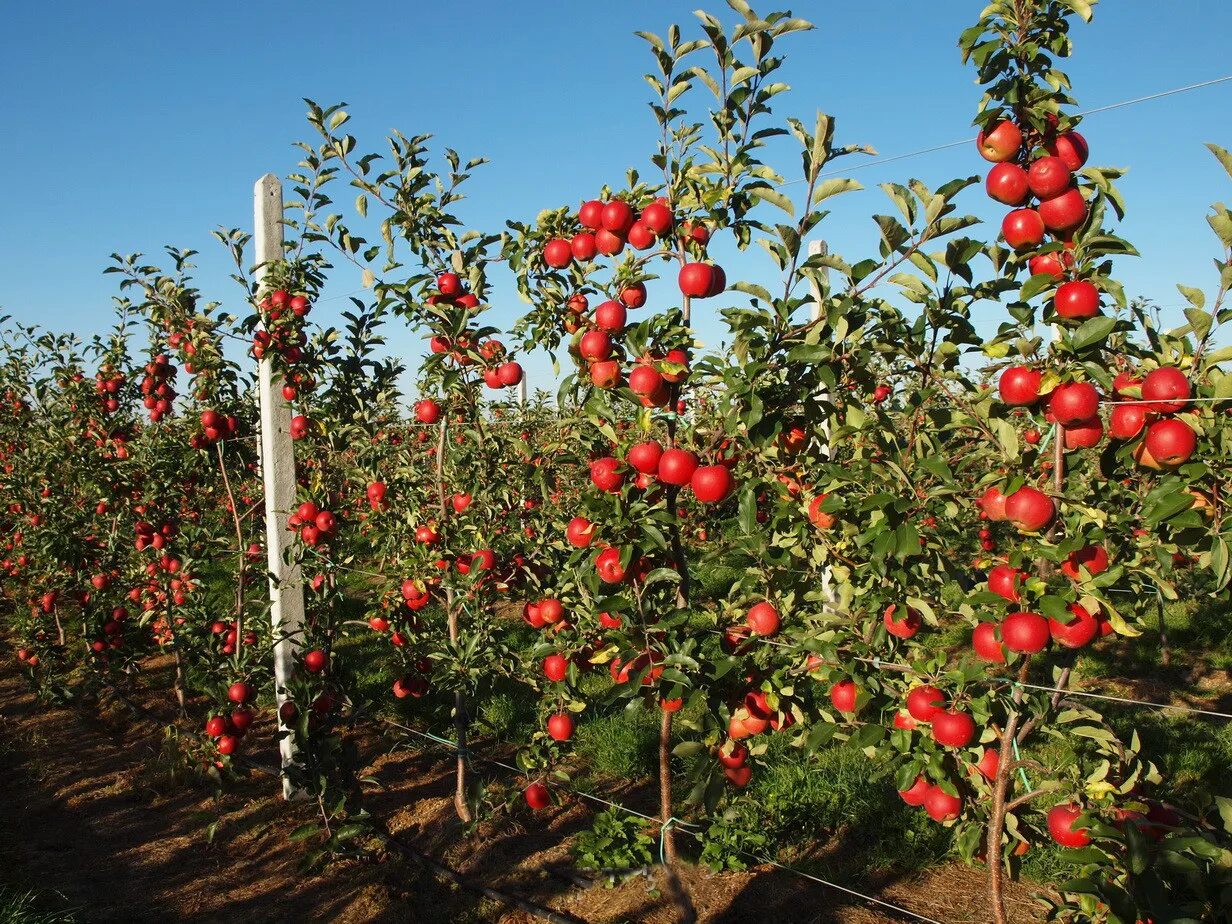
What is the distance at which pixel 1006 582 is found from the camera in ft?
6.17

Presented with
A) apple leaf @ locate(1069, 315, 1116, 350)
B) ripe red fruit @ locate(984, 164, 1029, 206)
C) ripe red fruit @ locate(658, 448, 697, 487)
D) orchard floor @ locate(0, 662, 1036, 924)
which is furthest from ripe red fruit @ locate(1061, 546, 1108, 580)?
orchard floor @ locate(0, 662, 1036, 924)

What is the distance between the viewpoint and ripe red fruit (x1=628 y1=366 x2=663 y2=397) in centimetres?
219

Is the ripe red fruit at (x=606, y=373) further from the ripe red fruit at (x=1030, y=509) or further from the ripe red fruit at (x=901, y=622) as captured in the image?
the ripe red fruit at (x=1030, y=509)

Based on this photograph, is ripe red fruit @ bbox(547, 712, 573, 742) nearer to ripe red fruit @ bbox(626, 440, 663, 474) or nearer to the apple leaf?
ripe red fruit @ bbox(626, 440, 663, 474)

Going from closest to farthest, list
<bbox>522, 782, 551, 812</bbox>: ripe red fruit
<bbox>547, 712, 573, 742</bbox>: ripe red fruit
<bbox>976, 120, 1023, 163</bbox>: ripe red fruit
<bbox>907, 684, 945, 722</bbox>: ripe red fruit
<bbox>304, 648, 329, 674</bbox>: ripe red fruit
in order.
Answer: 1. <bbox>976, 120, 1023, 163</bbox>: ripe red fruit
2. <bbox>907, 684, 945, 722</bbox>: ripe red fruit
3. <bbox>547, 712, 573, 742</bbox>: ripe red fruit
4. <bbox>522, 782, 551, 812</bbox>: ripe red fruit
5. <bbox>304, 648, 329, 674</bbox>: ripe red fruit

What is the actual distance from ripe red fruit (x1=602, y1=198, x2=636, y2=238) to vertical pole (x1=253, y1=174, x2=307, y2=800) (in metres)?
2.31

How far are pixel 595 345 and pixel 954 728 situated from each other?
52.9 inches

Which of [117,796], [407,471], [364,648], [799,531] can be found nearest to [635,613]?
[799,531]

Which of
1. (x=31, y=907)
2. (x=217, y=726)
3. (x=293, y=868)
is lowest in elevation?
(x=293, y=868)

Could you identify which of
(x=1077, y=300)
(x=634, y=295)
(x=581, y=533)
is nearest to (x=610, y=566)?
(x=581, y=533)

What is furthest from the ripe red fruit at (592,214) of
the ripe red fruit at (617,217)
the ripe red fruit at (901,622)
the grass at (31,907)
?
the grass at (31,907)

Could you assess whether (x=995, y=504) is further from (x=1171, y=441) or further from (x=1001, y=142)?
(x=1001, y=142)

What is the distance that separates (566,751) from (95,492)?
13.0 feet

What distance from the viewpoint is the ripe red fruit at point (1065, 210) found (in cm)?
177
